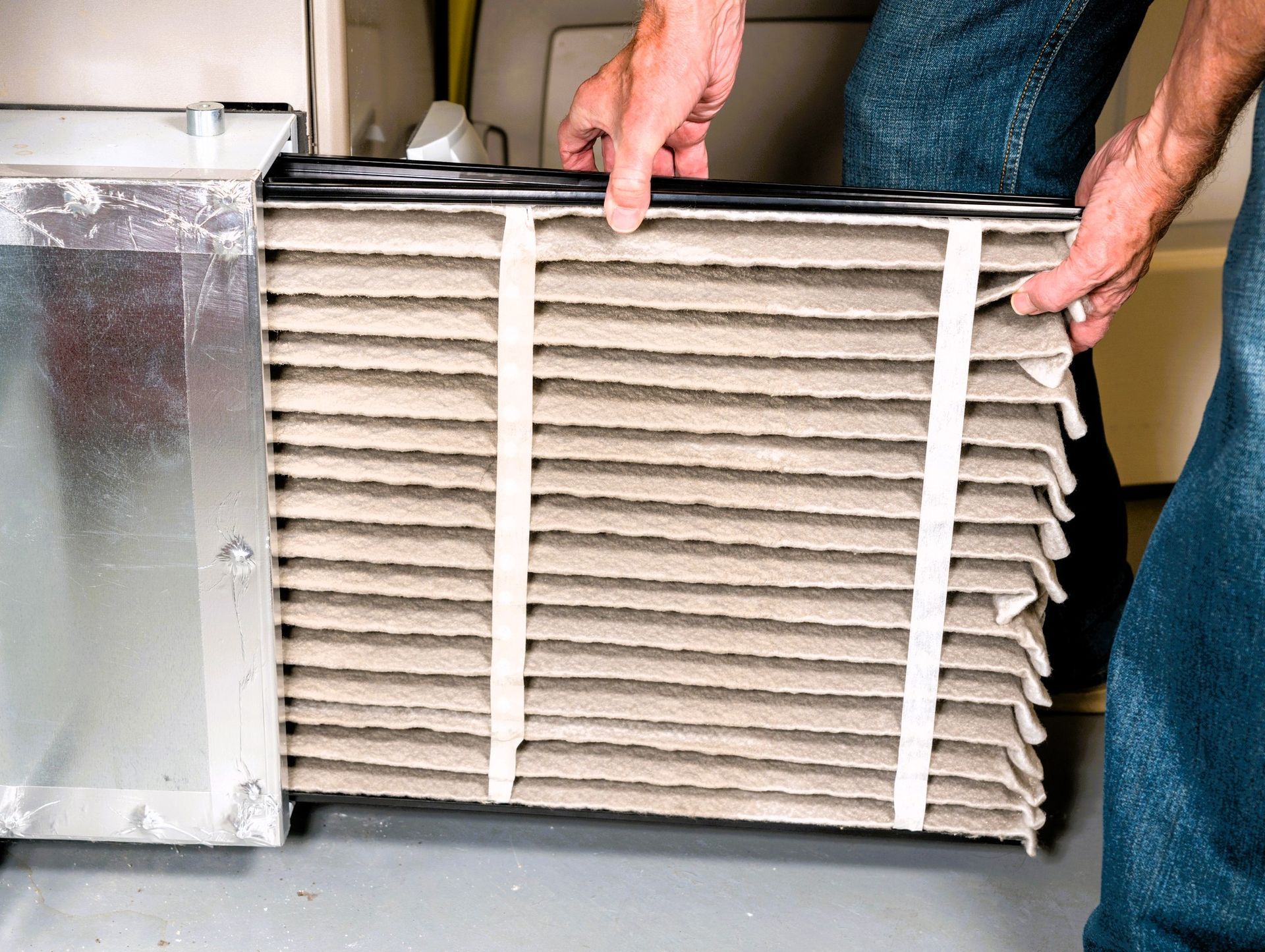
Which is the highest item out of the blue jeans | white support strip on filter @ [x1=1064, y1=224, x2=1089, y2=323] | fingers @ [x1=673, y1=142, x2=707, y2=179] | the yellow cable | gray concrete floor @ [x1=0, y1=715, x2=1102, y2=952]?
the yellow cable

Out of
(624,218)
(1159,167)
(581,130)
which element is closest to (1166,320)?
(1159,167)

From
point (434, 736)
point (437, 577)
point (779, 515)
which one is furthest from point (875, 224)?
point (434, 736)

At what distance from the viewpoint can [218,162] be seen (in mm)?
679

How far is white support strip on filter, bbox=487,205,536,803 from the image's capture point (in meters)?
0.68

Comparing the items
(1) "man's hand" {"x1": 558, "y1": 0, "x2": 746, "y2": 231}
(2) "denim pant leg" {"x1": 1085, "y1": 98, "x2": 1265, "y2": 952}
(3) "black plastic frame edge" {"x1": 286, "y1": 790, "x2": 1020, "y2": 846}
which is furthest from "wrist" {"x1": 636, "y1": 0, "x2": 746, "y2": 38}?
(3) "black plastic frame edge" {"x1": 286, "y1": 790, "x2": 1020, "y2": 846}

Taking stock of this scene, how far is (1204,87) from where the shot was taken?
2.23 feet

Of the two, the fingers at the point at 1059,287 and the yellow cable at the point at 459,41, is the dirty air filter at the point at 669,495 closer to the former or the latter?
the fingers at the point at 1059,287

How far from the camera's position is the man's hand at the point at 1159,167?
66cm

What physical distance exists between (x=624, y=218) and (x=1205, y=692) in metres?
0.42

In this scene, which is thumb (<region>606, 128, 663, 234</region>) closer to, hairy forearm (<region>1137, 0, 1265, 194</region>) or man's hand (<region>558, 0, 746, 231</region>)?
man's hand (<region>558, 0, 746, 231</region>)

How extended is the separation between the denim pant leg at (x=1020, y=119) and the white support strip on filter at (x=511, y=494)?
0.47m

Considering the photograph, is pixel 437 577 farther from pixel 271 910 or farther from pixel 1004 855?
pixel 1004 855

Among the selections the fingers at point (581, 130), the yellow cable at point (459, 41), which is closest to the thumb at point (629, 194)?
the fingers at point (581, 130)

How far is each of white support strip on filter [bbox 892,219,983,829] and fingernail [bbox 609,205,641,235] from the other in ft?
0.62
